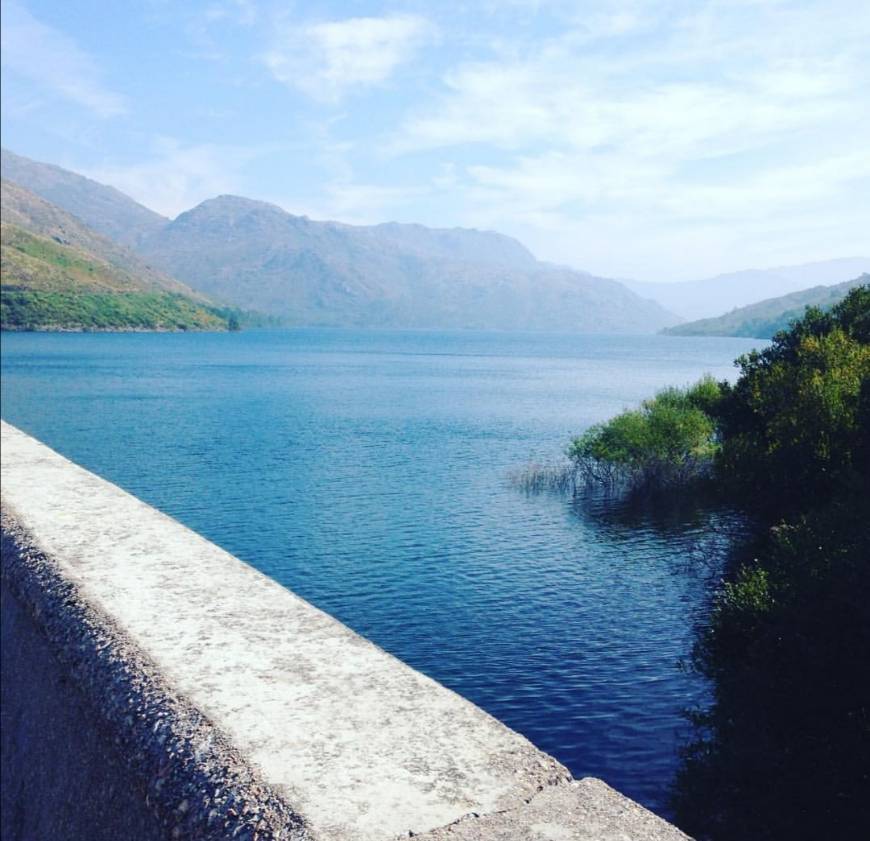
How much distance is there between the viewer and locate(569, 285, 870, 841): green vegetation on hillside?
10211mm

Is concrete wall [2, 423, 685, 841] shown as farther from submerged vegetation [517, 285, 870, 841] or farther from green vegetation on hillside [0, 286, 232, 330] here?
green vegetation on hillside [0, 286, 232, 330]

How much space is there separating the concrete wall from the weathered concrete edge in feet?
0.04

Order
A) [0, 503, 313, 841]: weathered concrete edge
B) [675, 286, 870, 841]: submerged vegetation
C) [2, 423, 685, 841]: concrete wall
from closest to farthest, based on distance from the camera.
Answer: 1. [2, 423, 685, 841]: concrete wall
2. [0, 503, 313, 841]: weathered concrete edge
3. [675, 286, 870, 841]: submerged vegetation

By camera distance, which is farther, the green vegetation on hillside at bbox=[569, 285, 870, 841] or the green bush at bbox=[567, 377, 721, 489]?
the green bush at bbox=[567, 377, 721, 489]

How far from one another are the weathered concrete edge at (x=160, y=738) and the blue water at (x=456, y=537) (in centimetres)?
960

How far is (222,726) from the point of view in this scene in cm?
487

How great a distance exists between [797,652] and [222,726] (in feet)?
31.1

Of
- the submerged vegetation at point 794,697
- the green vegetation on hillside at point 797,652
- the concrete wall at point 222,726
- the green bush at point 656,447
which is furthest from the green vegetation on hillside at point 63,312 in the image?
the concrete wall at point 222,726

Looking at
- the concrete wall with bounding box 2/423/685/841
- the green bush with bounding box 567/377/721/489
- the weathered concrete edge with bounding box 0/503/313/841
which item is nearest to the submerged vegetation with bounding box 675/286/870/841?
the concrete wall with bounding box 2/423/685/841

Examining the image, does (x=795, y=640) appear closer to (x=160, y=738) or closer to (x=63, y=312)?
(x=160, y=738)

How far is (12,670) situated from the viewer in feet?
26.8

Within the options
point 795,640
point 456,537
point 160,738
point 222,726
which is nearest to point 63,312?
point 456,537

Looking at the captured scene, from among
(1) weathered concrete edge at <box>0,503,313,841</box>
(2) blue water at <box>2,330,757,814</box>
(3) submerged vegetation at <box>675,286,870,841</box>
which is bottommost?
(2) blue water at <box>2,330,757,814</box>

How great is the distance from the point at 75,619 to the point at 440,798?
4007 mm
